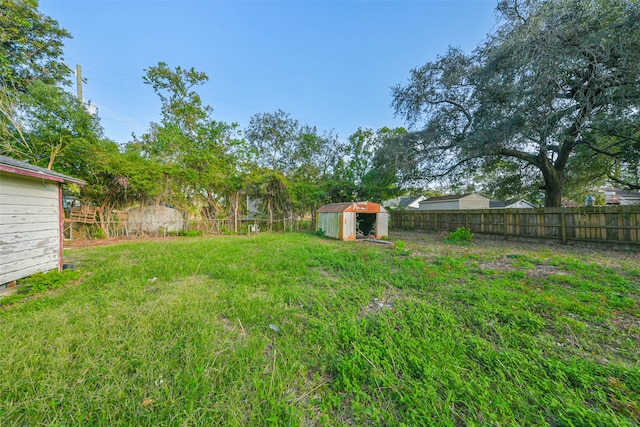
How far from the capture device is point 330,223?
35.5ft

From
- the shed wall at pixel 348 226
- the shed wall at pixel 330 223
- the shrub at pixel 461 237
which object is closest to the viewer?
the shrub at pixel 461 237

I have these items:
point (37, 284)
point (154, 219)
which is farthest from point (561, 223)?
point (154, 219)

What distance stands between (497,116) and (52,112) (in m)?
16.8

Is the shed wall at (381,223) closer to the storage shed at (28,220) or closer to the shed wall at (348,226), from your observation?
the shed wall at (348,226)

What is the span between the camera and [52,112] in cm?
825

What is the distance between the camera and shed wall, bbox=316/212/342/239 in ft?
33.0

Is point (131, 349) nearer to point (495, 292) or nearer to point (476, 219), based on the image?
point (495, 292)

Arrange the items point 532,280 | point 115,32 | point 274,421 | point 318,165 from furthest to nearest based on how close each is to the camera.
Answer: point 318,165 < point 115,32 < point 532,280 < point 274,421

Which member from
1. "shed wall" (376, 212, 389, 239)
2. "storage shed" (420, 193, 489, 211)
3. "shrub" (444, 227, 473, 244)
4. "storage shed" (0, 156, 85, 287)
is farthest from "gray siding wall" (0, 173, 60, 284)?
"storage shed" (420, 193, 489, 211)

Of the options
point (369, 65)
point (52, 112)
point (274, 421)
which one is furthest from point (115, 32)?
point (274, 421)

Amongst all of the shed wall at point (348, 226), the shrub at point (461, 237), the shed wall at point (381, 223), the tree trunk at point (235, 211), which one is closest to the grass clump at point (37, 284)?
the shed wall at point (348, 226)

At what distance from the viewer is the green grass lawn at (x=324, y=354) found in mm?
1394

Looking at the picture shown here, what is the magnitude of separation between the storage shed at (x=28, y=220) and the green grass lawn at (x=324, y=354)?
82 cm

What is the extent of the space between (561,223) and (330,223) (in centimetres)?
841
